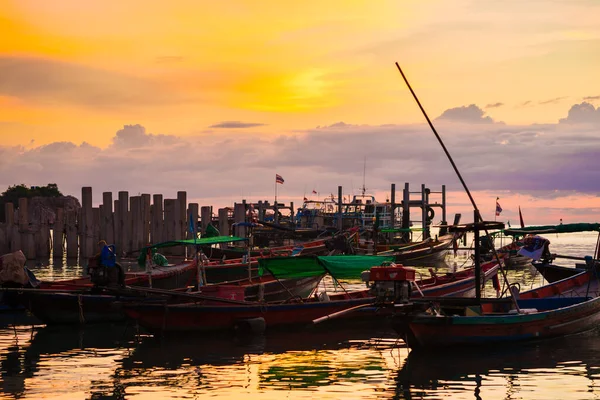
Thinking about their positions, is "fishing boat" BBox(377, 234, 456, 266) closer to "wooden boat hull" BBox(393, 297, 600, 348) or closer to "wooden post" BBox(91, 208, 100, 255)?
"wooden post" BBox(91, 208, 100, 255)

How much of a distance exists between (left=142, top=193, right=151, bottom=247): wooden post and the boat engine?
92.2ft

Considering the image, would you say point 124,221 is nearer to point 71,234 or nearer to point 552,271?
point 71,234

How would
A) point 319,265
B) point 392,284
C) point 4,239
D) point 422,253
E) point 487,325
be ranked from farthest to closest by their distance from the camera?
point 422,253, point 4,239, point 319,265, point 487,325, point 392,284

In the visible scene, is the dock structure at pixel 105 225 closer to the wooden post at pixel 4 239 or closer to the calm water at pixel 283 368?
the wooden post at pixel 4 239

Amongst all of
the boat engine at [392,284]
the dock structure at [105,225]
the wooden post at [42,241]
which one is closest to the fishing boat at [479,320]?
the boat engine at [392,284]

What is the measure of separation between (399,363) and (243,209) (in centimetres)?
3056

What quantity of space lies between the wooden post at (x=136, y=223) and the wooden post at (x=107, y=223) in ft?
3.78

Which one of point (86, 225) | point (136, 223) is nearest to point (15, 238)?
point (86, 225)

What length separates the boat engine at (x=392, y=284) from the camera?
21.2 metres

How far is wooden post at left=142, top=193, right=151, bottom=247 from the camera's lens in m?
47.7

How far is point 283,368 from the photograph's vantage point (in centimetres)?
1998

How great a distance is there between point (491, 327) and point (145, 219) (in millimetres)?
29303

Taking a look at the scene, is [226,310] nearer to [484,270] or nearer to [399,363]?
[399,363]

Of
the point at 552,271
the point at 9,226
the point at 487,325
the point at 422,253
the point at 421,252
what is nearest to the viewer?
the point at 487,325
